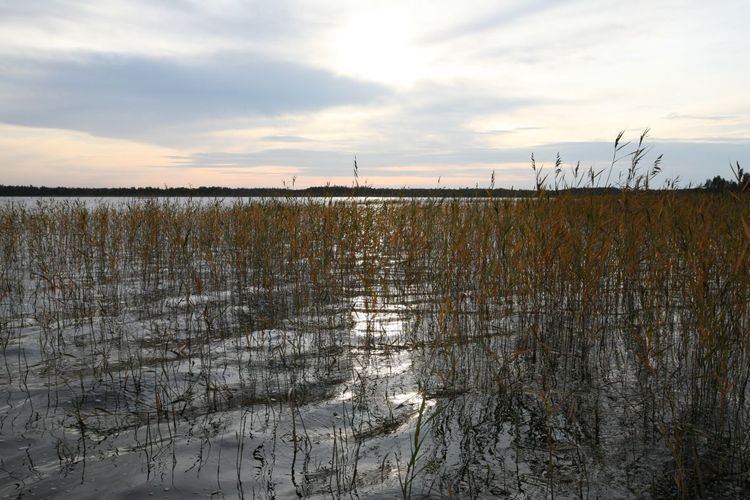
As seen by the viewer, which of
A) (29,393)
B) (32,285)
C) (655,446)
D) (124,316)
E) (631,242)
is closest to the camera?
(655,446)

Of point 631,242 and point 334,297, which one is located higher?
point 631,242

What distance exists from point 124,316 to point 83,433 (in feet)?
9.42

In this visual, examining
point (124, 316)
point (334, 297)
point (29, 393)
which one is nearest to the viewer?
point (29, 393)

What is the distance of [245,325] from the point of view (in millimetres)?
4859

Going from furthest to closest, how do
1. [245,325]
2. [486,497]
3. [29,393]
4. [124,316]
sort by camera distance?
[124,316]
[245,325]
[29,393]
[486,497]

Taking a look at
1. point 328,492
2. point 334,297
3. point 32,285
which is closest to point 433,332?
point 334,297

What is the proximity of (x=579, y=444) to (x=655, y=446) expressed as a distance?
0.41m

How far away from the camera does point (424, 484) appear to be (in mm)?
2180

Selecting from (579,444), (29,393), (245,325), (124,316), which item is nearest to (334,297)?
(245,325)

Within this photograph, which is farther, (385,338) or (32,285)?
(32,285)

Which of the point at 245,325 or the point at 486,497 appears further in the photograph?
the point at 245,325

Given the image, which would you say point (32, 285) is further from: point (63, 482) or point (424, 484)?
point (424, 484)

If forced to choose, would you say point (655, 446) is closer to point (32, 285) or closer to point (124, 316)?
point (124, 316)

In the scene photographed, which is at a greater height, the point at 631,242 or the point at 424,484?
the point at 631,242
